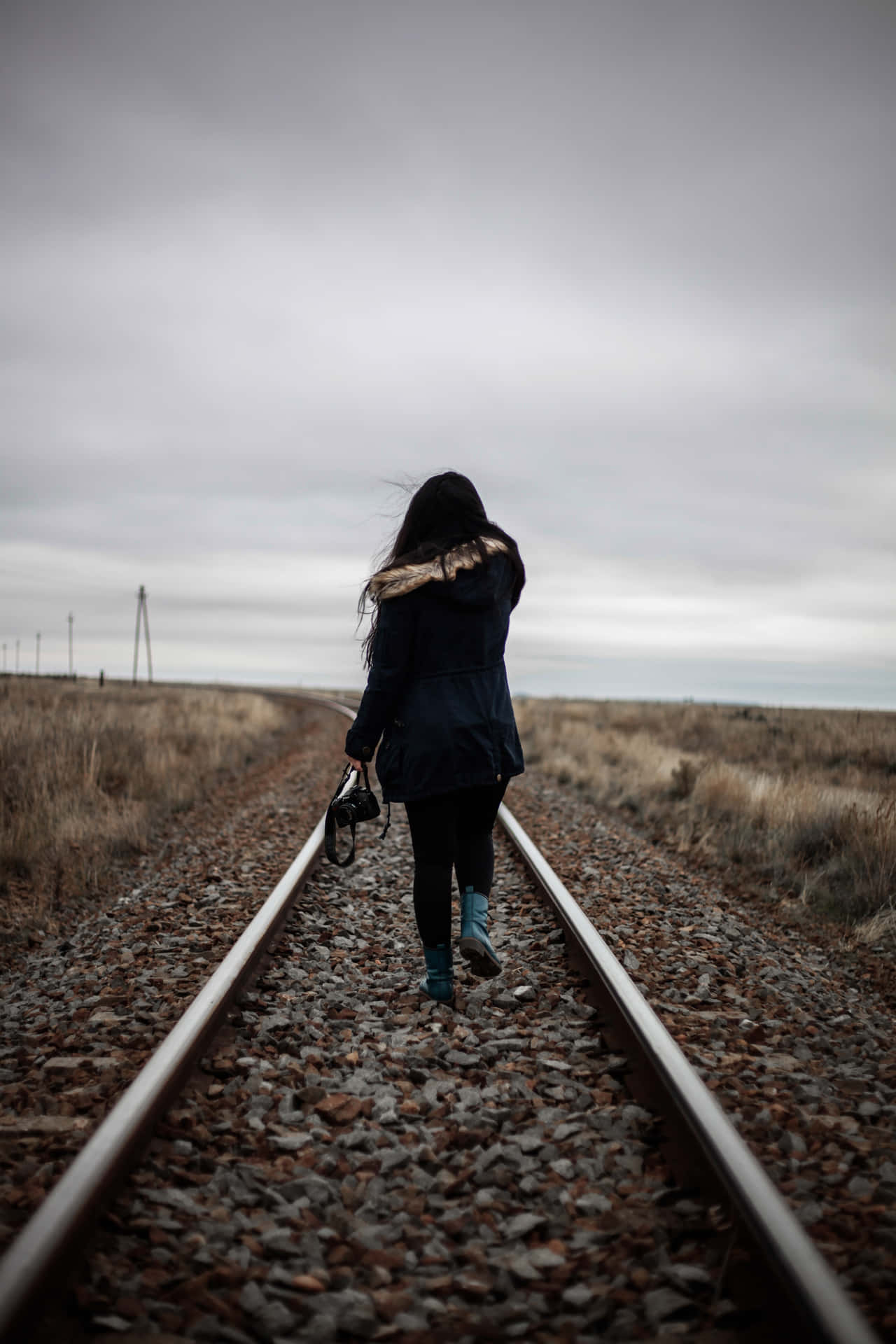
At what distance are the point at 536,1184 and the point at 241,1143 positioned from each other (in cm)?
96

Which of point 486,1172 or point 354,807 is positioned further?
point 354,807

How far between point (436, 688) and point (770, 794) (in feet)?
22.2

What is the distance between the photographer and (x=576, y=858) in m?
6.34

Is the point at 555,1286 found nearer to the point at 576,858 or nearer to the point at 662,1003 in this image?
the point at 662,1003

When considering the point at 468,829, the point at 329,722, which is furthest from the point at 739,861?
the point at 329,722

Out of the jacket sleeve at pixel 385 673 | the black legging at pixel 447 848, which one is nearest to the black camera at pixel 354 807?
the black legging at pixel 447 848

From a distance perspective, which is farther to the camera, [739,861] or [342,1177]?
[739,861]

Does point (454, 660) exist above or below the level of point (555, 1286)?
above

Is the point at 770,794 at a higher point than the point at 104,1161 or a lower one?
higher

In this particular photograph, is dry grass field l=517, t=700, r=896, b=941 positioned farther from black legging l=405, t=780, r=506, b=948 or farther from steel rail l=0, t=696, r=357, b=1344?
steel rail l=0, t=696, r=357, b=1344

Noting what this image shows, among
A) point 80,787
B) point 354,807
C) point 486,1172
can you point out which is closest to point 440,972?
point 354,807

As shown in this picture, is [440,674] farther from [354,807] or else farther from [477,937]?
[477,937]

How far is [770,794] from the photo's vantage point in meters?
8.74

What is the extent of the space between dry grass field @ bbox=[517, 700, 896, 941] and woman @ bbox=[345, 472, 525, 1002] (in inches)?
126
